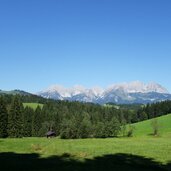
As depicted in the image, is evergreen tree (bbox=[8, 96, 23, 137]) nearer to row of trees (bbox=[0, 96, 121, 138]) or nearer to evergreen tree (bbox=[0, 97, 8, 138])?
row of trees (bbox=[0, 96, 121, 138])

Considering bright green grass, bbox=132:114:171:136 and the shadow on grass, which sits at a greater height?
bright green grass, bbox=132:114:171:136

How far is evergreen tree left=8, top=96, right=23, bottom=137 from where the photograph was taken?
123 metres

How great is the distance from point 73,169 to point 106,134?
112963mm

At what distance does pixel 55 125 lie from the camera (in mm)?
161125

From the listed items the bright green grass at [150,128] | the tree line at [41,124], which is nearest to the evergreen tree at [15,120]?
the tree line at [41,124]

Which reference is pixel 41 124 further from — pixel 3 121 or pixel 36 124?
pixel 3 121

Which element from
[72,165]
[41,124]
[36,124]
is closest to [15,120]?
[36,124]

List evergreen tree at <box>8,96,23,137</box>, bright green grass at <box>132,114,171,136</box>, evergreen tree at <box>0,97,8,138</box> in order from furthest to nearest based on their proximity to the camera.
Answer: bright green grass at <box>132,114,171,136</box>, evergreen tree at <box>8,96,23,137</box>, evergreen tree at <box>0,97,8,138</box>

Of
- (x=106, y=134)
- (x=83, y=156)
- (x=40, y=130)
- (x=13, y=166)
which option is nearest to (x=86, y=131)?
(x=106, y=134)

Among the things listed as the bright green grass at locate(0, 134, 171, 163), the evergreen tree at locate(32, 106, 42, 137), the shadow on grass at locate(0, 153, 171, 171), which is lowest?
the shadow on grass at locate(0, 153, 171, 171)

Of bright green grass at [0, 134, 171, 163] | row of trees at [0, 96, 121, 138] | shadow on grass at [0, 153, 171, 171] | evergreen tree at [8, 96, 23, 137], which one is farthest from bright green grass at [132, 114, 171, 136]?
shadow on grass at [0, 153, 171, 171]

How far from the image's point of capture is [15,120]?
405 ft

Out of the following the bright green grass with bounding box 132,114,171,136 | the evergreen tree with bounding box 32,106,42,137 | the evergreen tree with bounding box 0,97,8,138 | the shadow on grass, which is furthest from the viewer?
the bright green grass with bounding box 132,114,171,136

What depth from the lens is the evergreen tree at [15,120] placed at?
122750mm
